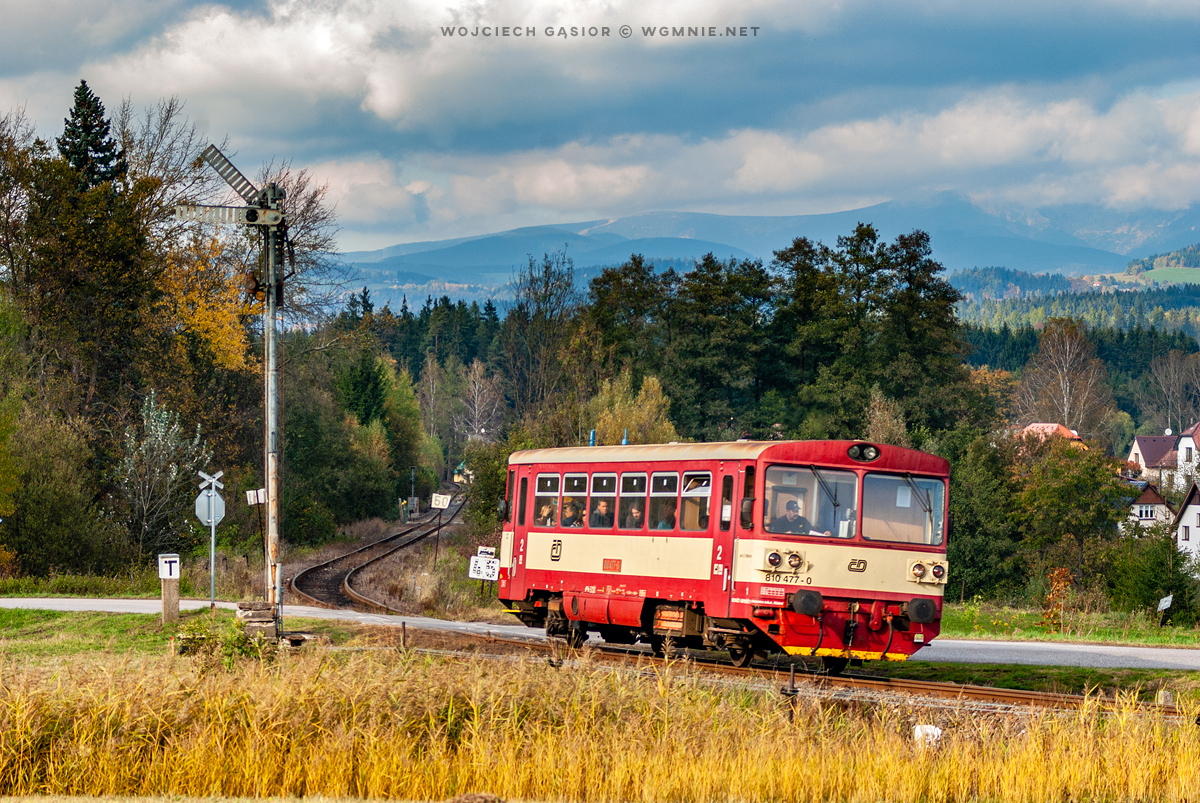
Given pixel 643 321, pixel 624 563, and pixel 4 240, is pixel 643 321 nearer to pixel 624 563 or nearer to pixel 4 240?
pixel 4 240

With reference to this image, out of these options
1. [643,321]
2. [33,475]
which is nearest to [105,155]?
[33,475]

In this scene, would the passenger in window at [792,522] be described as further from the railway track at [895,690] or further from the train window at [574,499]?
the train window at [574,499]

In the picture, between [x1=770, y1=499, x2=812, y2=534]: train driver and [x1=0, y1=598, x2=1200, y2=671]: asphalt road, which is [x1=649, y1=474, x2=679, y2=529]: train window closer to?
[x1=770, y1=499, x2=812, y2=534]: train driver

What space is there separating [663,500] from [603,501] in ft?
5.12

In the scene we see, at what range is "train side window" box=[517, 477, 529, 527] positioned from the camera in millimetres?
21406

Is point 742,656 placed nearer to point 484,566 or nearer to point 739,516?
point 739,516

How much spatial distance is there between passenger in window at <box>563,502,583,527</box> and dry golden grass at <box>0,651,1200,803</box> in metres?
7.74

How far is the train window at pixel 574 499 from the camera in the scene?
19828 millimetres

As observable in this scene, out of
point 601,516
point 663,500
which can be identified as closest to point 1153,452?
point 601,516

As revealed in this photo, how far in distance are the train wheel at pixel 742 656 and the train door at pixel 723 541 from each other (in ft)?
2.47

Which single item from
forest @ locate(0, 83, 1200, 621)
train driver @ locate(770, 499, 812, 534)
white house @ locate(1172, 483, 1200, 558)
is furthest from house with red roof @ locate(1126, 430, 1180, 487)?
train driver @ locate(770, 499, 812, 534)

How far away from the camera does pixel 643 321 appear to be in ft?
231

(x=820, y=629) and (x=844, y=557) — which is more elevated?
(x=844, y=557)

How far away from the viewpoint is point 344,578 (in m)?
40.2
